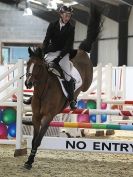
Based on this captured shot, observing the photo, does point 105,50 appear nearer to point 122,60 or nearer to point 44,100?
point 122,60

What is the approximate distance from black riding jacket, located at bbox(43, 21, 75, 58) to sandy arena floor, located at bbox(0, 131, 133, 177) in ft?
4.05

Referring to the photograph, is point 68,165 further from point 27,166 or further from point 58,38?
point 58,38

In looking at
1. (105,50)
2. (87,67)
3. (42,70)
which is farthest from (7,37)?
(42,70)

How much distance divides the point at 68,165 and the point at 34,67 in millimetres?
1235

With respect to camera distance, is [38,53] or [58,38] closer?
[38,53]

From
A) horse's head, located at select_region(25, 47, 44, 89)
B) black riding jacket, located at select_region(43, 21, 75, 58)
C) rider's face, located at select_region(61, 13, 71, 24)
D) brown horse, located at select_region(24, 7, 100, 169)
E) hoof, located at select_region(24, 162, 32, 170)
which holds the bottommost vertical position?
hoof, located at select_region(24, 162, 32, 170)

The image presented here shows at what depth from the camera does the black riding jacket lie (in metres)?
4.85

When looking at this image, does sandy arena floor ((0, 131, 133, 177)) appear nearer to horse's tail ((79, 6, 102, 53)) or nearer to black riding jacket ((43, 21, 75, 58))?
black riding jacket ((43, 21, 75, 58))

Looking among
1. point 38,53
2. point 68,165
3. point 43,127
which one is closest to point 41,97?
point 43,127

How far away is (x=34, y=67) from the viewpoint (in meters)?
4.54

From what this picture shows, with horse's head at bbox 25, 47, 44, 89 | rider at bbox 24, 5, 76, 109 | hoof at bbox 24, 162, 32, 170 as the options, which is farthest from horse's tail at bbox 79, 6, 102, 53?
hoof at bbox 24, 162, 32, 170

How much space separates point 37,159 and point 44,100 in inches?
38.3

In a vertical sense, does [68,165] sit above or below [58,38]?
below

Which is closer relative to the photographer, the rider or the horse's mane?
the horse's mane
